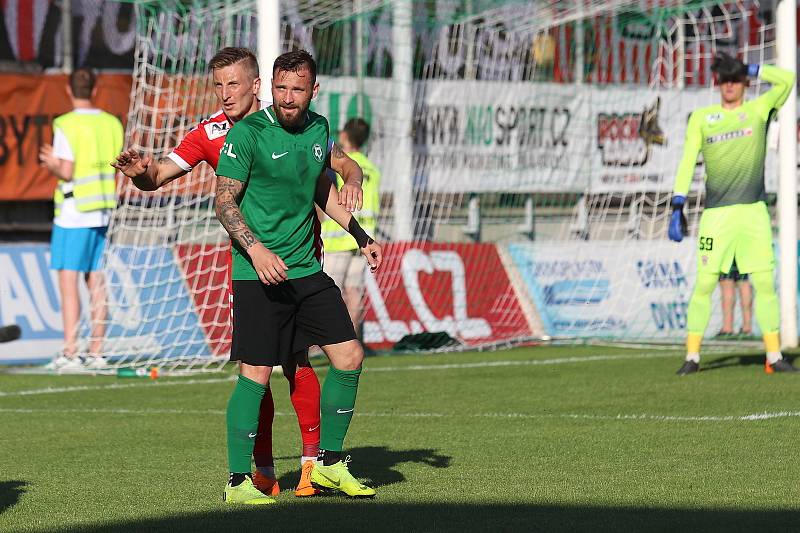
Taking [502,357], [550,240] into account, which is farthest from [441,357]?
[550,240]

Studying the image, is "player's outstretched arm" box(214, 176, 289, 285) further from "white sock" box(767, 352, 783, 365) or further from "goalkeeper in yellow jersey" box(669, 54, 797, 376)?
"white sock" box(767, 352, 783, 365)

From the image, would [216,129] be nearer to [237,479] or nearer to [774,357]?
[237,479]

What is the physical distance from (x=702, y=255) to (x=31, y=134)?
8091 mm

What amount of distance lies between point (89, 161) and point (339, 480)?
7.69 meters

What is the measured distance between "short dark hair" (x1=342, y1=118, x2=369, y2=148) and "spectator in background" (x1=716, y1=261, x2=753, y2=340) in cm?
435

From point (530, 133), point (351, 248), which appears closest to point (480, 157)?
point (530, 133)

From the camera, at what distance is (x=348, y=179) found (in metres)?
6.30

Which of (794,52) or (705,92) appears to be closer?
(794,52)

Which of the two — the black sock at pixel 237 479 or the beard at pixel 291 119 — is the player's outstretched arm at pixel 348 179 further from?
the black sock at pixel 237 479

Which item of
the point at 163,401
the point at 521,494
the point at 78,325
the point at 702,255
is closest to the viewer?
the point at 521,494

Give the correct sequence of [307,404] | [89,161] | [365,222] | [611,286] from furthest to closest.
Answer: [611,286], [365,222], [89,161], [307,404]

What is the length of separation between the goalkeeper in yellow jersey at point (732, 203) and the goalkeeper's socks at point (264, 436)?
5236mm

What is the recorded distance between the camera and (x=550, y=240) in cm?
1622

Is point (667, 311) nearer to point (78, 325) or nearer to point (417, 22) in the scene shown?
point (417, 22)
